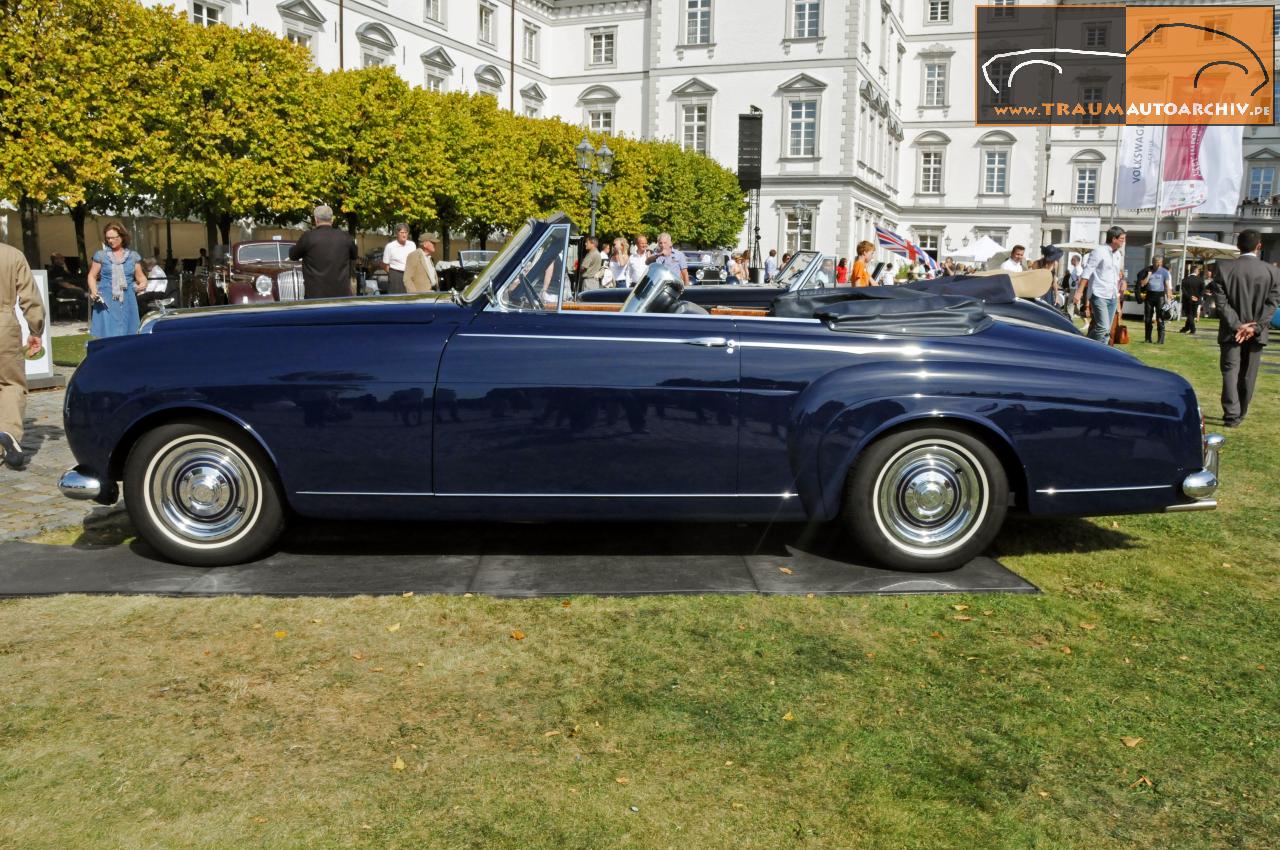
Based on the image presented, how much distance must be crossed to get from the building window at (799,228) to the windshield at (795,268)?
50.6 meters

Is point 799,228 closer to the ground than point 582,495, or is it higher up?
higher up

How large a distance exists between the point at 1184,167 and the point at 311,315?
29222 millimetres

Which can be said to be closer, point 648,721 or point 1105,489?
point 648,721

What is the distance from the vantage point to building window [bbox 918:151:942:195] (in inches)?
2852

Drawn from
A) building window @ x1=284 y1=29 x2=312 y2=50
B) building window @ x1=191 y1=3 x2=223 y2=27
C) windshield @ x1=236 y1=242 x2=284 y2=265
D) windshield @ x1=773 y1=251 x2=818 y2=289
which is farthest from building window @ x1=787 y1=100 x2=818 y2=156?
windshield @ x1=773 y1=251 x2=818 y2=289

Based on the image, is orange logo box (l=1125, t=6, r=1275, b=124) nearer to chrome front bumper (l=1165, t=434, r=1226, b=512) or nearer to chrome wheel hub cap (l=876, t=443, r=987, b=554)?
chrome front bumper (l=1165, t=434, r=1226, b=512)

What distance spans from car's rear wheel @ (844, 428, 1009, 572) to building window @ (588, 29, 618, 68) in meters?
63.7

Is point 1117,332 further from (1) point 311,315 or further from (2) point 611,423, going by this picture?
(1) point 311,315

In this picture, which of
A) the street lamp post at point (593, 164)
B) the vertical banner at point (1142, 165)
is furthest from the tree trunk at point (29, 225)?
the vertical banner at point (1142, 165)

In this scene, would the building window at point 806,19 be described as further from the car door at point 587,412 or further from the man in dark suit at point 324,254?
the car door at point 587,412

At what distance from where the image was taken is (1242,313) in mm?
9445

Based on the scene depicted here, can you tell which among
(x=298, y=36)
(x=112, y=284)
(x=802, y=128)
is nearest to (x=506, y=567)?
(x=112, y=284)

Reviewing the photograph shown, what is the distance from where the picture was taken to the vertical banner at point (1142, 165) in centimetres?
2855

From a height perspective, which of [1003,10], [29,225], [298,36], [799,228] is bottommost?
[29,225]
